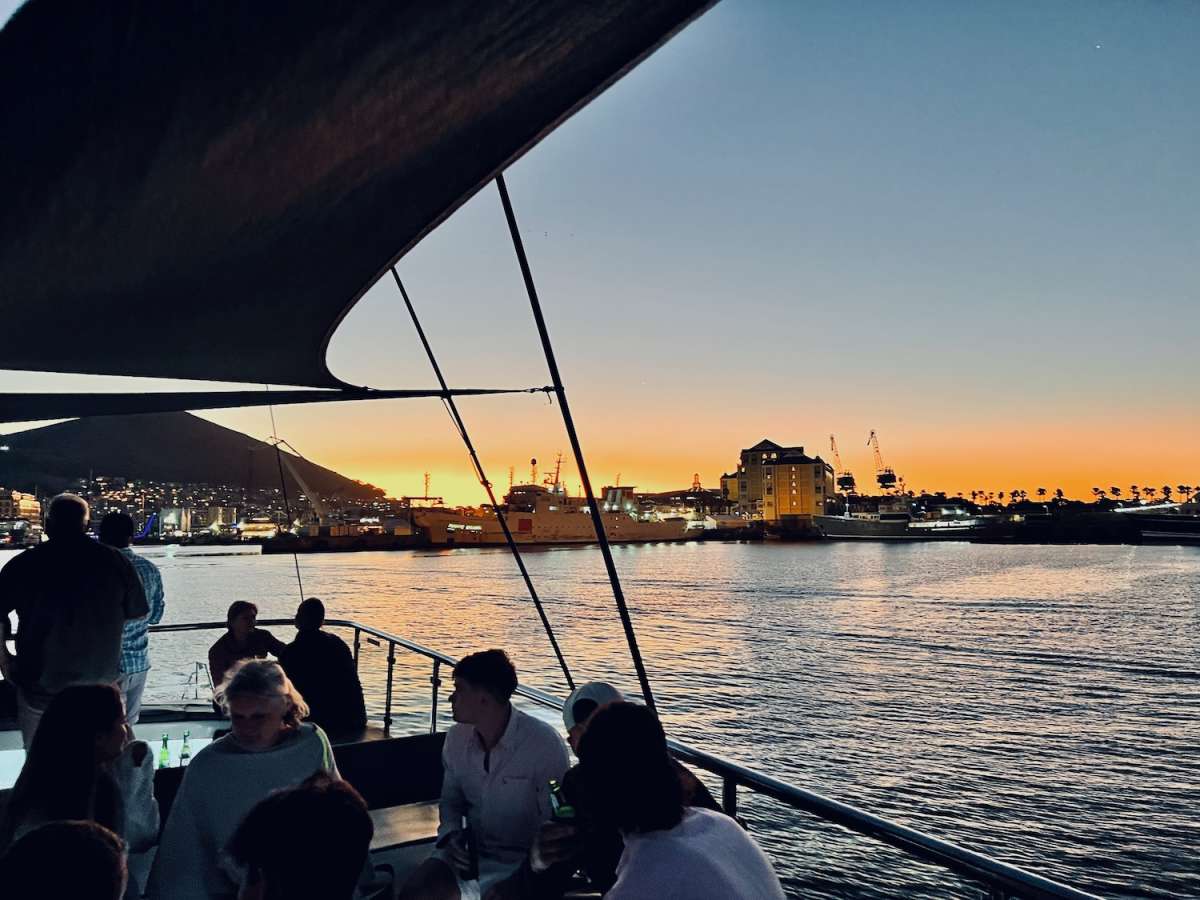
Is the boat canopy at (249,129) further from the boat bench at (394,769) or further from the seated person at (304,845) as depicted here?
the boat bench at (394,769)

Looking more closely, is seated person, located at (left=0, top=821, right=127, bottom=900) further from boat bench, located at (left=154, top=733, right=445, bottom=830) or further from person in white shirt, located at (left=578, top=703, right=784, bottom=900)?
boat bench, located at (left=154, top=733, right=445, bottom=830)

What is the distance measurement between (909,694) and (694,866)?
22490mm

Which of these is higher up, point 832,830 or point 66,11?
point 66,11

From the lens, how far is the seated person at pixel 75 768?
200 cm

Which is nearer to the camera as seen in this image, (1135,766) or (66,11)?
(66,11)

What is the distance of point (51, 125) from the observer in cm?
144

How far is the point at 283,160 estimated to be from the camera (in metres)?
2.15

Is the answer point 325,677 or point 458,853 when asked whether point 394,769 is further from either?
point 325,677

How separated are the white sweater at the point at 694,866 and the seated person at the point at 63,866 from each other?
857 millimetres

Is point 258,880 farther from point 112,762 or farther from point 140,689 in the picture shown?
point 140,689

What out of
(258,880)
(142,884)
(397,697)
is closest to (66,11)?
(258,880)

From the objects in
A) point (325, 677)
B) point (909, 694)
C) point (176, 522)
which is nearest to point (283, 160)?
point (325, 677)

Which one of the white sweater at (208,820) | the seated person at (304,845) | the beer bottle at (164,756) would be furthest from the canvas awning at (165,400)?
the seated person at (304,845)

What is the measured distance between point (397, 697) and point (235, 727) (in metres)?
18.8
